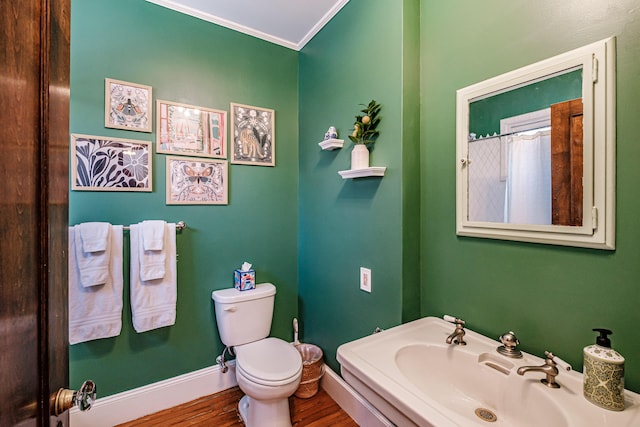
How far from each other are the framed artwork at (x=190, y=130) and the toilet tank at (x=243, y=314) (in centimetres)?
97

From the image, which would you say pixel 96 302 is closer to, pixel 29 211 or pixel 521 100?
pixel 29 211

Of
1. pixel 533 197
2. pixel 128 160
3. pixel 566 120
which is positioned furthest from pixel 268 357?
pixel 566 120

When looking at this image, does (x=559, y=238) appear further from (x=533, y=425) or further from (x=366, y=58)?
(x=366, y=58)

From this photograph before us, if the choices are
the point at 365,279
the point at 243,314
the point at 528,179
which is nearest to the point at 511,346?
the point at 528,179

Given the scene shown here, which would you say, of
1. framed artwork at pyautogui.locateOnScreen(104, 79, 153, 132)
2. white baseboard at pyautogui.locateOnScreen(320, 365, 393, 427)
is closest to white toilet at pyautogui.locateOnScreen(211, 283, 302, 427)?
white baseboard at pyautogui.locateOnScreen(320, 365, 393, 427)

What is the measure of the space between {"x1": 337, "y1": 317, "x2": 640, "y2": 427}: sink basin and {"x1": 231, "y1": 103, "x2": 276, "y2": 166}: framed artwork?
1.51 m

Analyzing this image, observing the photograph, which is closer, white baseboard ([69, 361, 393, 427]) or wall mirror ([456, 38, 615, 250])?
wall mirror ([456, 38, 615, 250])

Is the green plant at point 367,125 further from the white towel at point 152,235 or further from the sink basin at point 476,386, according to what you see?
the white towel at point 152,235

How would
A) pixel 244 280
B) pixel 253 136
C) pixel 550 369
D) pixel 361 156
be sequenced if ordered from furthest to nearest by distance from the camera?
1. pixel 253 136
2. pixel 244 280
3. pixel 361 156
4. pixel 550 369

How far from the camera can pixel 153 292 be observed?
66.5 inches

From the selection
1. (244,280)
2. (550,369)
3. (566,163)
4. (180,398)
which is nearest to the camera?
(550,369)

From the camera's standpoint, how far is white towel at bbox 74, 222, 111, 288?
4.87 ft

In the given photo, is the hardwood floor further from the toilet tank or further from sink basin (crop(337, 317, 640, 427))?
sink basin (crop(337, 317, 640, 427))

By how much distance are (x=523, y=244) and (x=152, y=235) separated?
1892 millimetres
